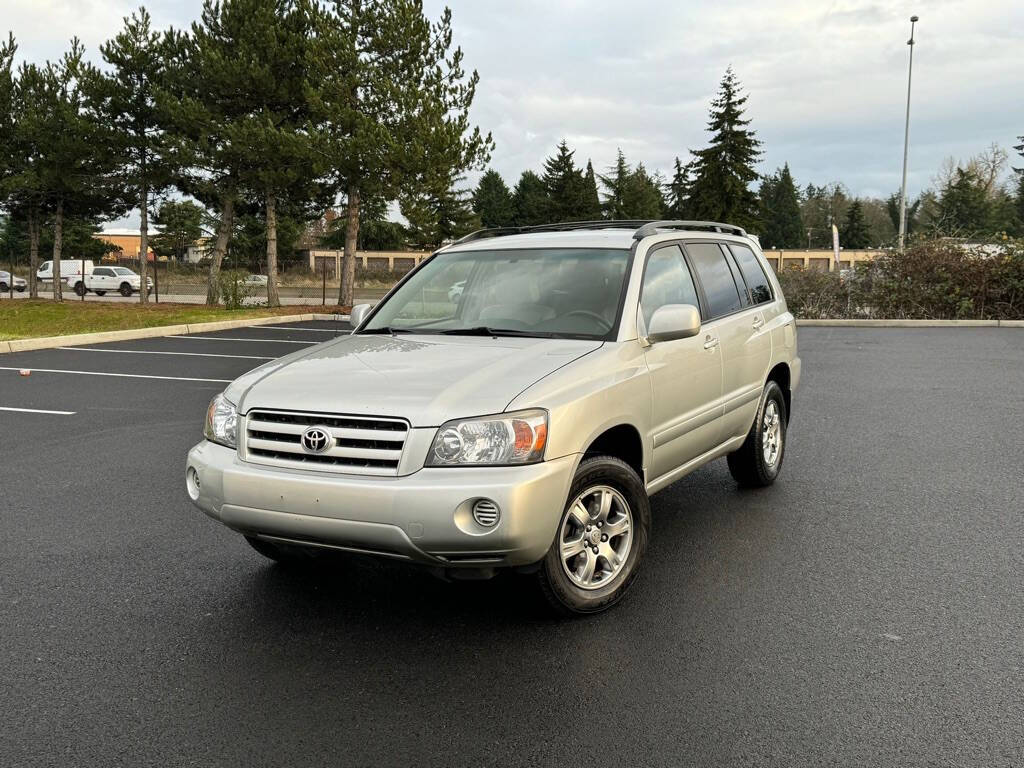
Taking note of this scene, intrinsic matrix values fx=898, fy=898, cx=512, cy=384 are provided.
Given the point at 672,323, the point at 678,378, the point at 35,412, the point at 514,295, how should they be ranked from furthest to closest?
the point at 35,412 → the point at 514,295 → the point at 678,378 → the point at 672,323

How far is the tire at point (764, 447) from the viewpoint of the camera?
20.5 feet

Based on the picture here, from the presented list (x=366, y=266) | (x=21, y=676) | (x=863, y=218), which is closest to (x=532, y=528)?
(x=21, y=676)

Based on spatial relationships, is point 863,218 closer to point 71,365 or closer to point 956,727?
point 71,365

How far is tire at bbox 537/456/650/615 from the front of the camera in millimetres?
3973

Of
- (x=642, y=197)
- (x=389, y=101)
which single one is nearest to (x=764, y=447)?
(x=389, y=101)

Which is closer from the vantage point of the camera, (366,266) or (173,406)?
(173,406)

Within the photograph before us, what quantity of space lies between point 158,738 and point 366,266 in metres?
69.9

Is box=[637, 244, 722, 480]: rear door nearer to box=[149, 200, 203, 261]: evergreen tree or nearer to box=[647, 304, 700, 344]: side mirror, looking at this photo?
box=[647, 304, 700, 344]: side mirror

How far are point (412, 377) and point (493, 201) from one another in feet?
284

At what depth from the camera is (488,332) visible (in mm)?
4754

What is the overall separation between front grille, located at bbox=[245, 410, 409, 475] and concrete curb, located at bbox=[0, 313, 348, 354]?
14.1m

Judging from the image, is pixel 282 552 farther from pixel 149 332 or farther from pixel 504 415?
pixel 149 332

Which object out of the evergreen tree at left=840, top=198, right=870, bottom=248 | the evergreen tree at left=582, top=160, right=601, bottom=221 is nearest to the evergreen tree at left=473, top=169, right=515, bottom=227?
the evergreen tree at left=582, top=160, right=601, bottom=221

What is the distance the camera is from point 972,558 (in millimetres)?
4938
